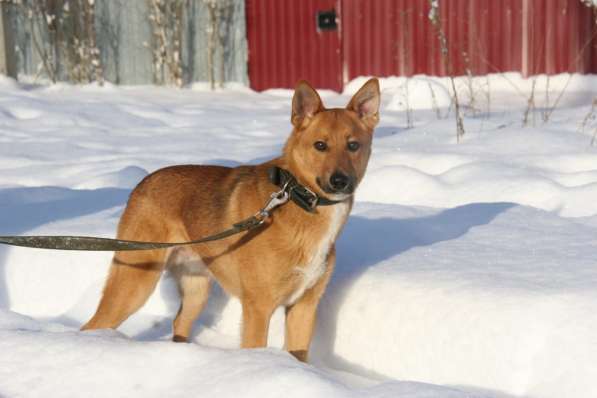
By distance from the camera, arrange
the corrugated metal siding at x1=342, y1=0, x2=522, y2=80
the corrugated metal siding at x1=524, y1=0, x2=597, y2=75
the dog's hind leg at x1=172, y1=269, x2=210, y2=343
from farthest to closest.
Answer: the corrugated metal siding at x1=342, y1=0, x2=522, y2=80 → the corrugated metal siding at x1=524, y1=0, x2=597, y2=75 → the dog's hind leg at x1=172, y1=269, x2=210, y2=343

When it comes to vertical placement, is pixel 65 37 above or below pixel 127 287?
above

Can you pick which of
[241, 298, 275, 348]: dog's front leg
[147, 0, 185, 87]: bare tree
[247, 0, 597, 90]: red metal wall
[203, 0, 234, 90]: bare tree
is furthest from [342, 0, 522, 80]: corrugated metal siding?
[241, 298, 275, 348]: dog's front leg

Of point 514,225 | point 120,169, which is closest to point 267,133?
point 120,169

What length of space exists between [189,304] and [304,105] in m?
1.24

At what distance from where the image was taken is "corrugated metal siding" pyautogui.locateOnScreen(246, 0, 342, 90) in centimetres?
1239

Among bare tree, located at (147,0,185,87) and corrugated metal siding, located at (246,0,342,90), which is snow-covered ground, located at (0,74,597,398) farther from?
bare tree, located at (147,0,185,87)

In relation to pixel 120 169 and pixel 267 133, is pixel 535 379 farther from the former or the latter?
pixel 267 133

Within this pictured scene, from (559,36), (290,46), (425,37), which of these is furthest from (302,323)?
(290,46)

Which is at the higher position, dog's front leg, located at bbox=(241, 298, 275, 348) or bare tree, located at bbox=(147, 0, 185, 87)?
bare tree, located at bbox=(147, 0, 185, 87)

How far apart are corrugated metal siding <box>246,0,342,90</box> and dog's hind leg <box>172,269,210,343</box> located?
8.59 metres

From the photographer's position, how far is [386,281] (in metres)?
3.90

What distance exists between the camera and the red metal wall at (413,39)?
10.9 metres

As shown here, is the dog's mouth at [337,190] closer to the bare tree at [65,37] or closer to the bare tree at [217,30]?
the bare tree at [65,37]

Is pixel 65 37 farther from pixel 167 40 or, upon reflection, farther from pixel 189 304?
pixel 189 304
